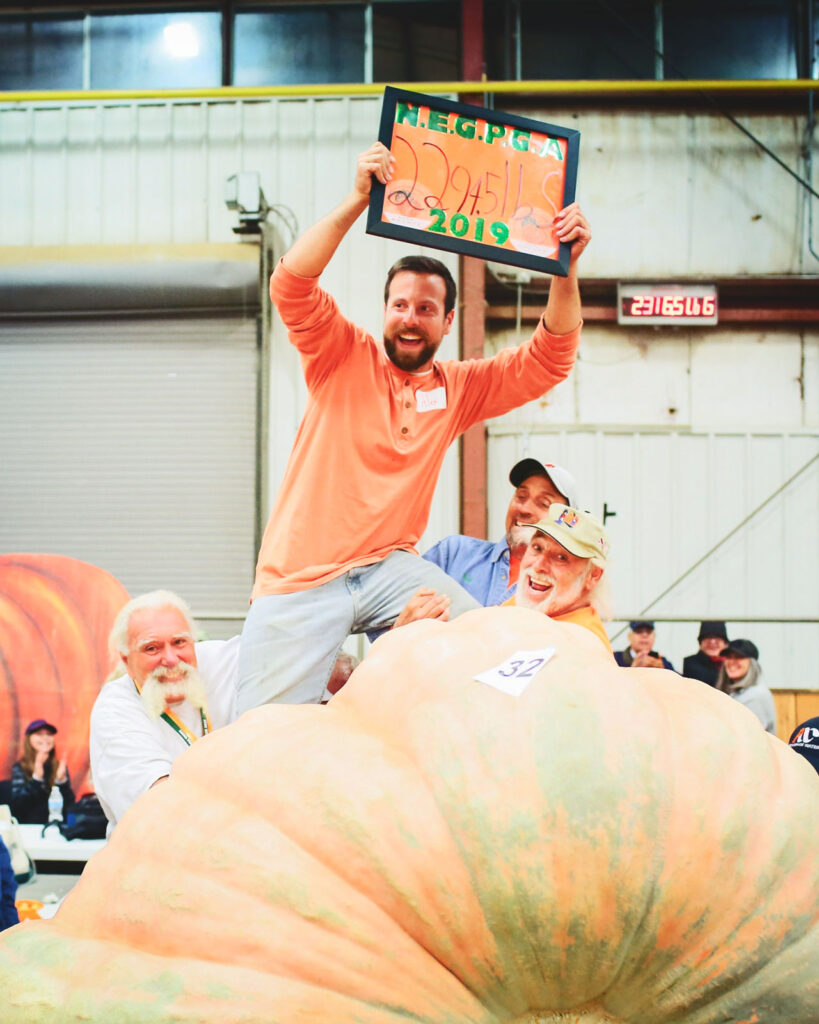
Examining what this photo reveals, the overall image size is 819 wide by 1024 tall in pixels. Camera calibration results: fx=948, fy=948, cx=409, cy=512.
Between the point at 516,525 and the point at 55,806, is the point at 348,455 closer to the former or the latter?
the point at 516,525

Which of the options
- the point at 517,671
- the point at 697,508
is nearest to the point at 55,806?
the point at 517,671

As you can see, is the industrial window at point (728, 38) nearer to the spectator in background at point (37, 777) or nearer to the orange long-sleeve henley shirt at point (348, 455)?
the orange long-sleeve henley shirt at point (348, 455)

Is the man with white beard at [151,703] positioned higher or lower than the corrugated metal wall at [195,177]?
lower

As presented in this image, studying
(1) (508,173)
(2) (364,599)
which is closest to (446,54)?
(1) (508,173)

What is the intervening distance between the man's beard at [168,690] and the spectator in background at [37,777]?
282 centimetres

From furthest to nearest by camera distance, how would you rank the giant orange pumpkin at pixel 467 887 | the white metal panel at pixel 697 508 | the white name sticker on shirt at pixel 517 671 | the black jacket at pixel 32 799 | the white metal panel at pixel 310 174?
the white metal panel at pixel 697 508, the white metal panel at pixel 310 174, the black jacket at pixel 32 799, the white name sticker on shirt at pixel 517 671, the giant orange pumpkin at pixel 467 887

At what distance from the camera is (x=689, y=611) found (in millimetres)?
6324

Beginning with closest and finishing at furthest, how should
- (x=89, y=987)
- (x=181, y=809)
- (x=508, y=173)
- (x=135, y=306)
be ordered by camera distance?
1. (x=89, y=987)
2. (x=181, y=809)
3. (x=508, y=173)
4. (x=135, y=306)

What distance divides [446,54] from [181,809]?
21.2 feet

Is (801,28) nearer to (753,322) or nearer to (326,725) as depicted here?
(753,322)

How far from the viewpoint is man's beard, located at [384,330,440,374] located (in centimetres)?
193

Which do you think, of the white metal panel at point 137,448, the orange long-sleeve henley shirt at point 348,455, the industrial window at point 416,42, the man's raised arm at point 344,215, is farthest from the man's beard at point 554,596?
the industrial window at point 416,42

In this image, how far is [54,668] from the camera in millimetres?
5348

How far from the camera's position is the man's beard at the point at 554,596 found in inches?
74.0
